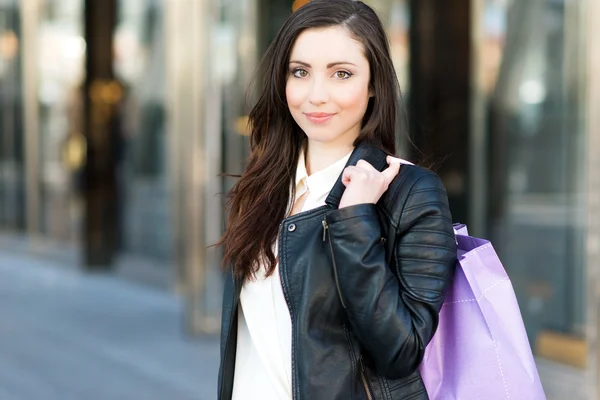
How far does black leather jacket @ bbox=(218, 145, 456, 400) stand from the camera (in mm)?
1578

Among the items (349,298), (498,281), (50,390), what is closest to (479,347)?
(498,281)

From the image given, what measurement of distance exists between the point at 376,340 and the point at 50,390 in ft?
14.0

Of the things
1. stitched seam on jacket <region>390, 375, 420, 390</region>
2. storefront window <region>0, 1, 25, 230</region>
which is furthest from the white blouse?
storefront window <region>0, 1, 25, 230</region>

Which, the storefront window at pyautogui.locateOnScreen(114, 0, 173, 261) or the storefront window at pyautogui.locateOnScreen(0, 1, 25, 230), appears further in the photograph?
the storefront window at pyautogui.locateOnScreen(0, 1, 25, 230)

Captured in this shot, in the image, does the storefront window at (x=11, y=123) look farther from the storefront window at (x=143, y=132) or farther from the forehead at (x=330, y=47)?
the forehead at (x=330, y=47)

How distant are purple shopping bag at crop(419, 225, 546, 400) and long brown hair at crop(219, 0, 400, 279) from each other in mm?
315

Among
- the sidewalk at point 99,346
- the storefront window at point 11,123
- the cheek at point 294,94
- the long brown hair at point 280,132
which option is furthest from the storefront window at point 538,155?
the storefront window at point 11,123

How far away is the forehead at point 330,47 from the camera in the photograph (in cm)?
173

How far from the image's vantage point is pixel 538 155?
5852 millimetres

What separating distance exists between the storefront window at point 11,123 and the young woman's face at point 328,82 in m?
12.3

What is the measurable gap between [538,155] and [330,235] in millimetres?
4474

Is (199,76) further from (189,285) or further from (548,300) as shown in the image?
(548,300)

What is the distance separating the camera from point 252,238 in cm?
185

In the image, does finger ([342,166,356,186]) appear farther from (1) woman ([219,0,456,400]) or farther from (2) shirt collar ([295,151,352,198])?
(2) shirt collar ([295,151,352,198])
